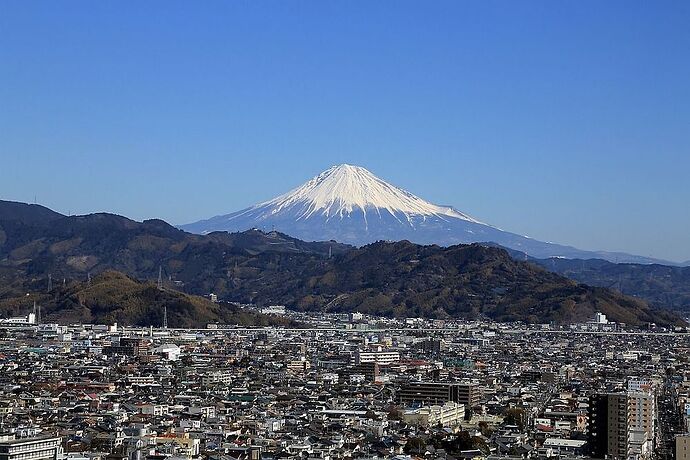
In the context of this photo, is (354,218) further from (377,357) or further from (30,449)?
(30,449)

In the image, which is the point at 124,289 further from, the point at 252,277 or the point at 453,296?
the point at 252,277

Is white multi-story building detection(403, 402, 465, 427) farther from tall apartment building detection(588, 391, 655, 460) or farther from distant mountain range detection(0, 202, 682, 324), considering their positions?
distant mountain range detection(0, 202, 682, 324)

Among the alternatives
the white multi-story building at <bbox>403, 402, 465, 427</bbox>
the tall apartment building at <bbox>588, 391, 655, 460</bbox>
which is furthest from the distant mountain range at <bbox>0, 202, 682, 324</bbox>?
the tall apartment building at <bbox>588, 391, 655, 460</bbox>

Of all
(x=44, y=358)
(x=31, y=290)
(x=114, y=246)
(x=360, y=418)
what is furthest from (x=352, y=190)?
(x=360, y=418)

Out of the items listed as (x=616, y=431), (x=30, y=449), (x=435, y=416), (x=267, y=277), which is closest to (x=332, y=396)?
(x=435, y=416)

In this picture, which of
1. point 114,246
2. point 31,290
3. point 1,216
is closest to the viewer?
point 31,290

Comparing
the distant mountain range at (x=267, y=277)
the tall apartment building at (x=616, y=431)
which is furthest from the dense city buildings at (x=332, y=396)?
the distant mountain range at (x=267, y=277)
